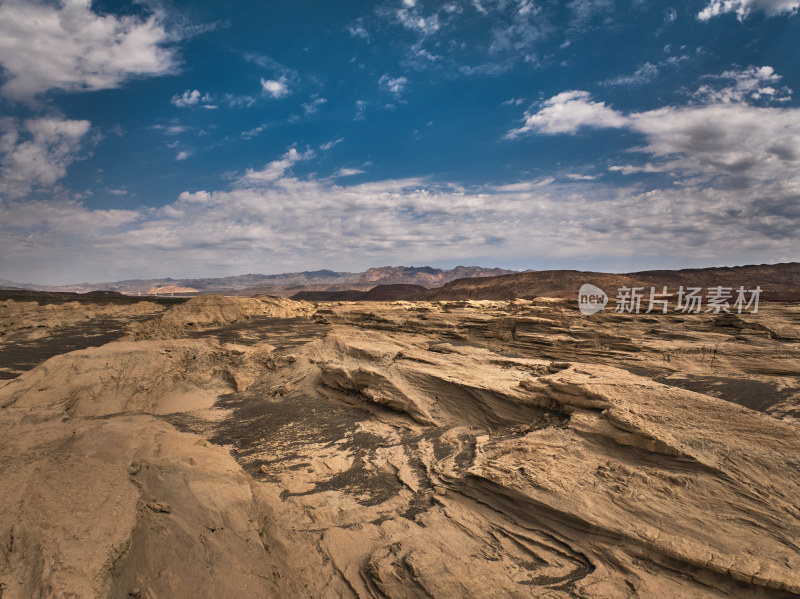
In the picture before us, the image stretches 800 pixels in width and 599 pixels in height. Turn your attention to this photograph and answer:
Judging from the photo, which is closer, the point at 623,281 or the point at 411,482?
the point at 411,482

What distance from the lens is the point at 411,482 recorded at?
207 inches

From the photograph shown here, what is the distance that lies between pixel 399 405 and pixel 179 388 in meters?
5.89

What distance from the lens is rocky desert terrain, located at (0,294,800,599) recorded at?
10.1 ft

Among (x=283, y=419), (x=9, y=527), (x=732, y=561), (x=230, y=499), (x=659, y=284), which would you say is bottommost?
(x=283, y=419)

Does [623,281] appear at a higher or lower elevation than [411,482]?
higher

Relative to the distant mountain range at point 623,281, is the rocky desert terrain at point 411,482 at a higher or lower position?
lower

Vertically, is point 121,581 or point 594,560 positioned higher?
point 121,581

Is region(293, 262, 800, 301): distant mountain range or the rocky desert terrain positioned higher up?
region(293, 262, 800, 301): distant mountain range

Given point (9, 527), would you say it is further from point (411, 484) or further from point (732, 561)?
point (732, 561)

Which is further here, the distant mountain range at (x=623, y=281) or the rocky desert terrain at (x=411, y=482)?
the distant mountain range at (x=623, y=281)

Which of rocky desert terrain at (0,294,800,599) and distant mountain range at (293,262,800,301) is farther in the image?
distant mountain range at (293,262,800,301)

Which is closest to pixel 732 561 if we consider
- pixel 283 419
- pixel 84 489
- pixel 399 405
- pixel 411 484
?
pixel 411 484

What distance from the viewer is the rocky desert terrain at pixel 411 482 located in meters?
3.09

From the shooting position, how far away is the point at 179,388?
9.21 metres
